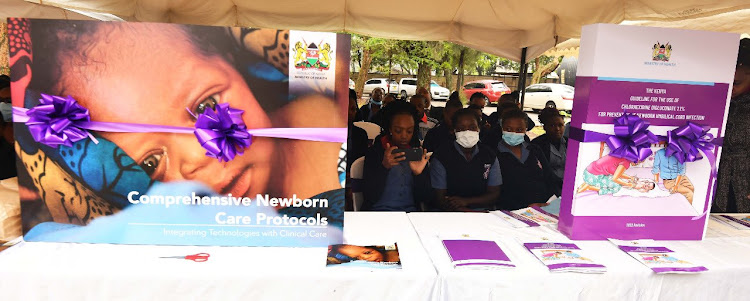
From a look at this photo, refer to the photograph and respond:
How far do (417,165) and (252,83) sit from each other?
1447 mm

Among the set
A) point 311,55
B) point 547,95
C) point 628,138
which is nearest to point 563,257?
point 628,138

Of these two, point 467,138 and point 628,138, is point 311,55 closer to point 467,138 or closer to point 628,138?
point 628,138

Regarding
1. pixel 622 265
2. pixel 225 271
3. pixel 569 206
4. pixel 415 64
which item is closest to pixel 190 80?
pixel 225 271

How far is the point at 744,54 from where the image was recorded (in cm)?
204

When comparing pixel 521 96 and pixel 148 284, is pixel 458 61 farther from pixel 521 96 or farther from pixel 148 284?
pixel 148 284

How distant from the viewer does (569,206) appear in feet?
5.29

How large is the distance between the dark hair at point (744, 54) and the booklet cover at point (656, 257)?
1.07 m

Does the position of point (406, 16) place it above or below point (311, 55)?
above

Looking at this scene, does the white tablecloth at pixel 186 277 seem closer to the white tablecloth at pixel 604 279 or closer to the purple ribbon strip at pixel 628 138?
the white tablecloth at pixel 604 279

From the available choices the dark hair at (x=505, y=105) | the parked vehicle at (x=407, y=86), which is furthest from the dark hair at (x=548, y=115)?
the parked vehicle at (x=407, y=86)

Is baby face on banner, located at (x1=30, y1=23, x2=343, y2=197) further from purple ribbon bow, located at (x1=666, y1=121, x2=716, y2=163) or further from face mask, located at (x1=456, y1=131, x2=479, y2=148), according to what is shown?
face mask, located at (x1=456, y1=131, x2=479, y2=148)

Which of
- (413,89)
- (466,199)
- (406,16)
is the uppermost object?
(406,16)

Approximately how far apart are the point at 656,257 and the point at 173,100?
5.31 feet

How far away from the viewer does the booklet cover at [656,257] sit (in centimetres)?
139
